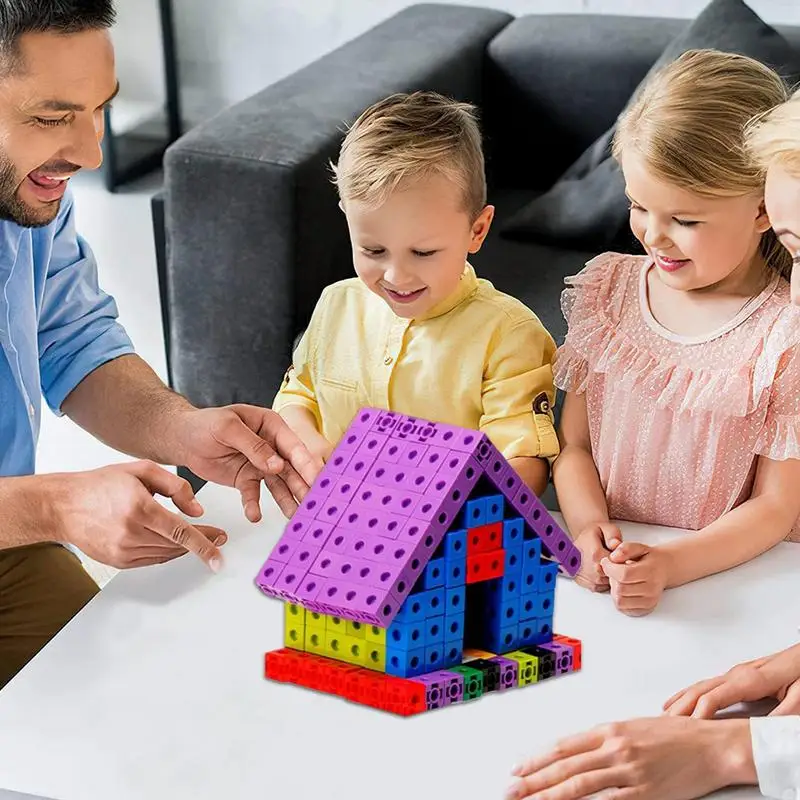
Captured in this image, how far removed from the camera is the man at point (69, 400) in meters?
1.25

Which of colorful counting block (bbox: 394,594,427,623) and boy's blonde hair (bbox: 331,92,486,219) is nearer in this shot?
colorful counting block (bbox: 394,594,427,623)

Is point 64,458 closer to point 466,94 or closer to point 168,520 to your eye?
point 466,94

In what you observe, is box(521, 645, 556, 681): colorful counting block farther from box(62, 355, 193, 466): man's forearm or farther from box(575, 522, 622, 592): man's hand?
box(62, 355, 193, 466): man's forearm

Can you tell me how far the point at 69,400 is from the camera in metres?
1.67

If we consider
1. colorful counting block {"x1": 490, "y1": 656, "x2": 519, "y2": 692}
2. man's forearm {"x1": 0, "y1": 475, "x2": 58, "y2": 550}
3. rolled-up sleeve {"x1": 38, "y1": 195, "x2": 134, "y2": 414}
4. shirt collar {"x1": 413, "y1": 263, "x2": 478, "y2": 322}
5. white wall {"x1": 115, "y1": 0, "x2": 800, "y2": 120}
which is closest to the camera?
colorful counting block {"x1": 490, "y1": 656, "x2": 519, "y2": 692}

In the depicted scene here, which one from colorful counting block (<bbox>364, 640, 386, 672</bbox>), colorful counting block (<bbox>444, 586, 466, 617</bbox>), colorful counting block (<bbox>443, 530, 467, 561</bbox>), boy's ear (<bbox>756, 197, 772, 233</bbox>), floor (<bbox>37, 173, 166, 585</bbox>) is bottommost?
floor (<bbox>37, 173, 166, 585</bbox>)

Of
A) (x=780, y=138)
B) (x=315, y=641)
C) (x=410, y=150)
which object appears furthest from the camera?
(x=410, y=150)

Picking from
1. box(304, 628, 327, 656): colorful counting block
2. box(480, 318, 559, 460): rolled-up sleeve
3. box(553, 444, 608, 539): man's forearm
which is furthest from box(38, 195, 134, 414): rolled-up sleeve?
box(304, 628, 327, 656): colorful counting block

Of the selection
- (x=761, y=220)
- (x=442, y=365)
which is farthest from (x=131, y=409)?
(x=761, y=220)

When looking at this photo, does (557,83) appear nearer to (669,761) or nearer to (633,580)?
(633,580)

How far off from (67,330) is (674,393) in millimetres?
767

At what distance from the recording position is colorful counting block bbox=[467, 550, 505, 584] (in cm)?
102

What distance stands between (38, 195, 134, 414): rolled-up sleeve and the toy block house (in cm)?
68

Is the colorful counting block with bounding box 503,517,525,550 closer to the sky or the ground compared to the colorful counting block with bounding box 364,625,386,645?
closer to the sky
